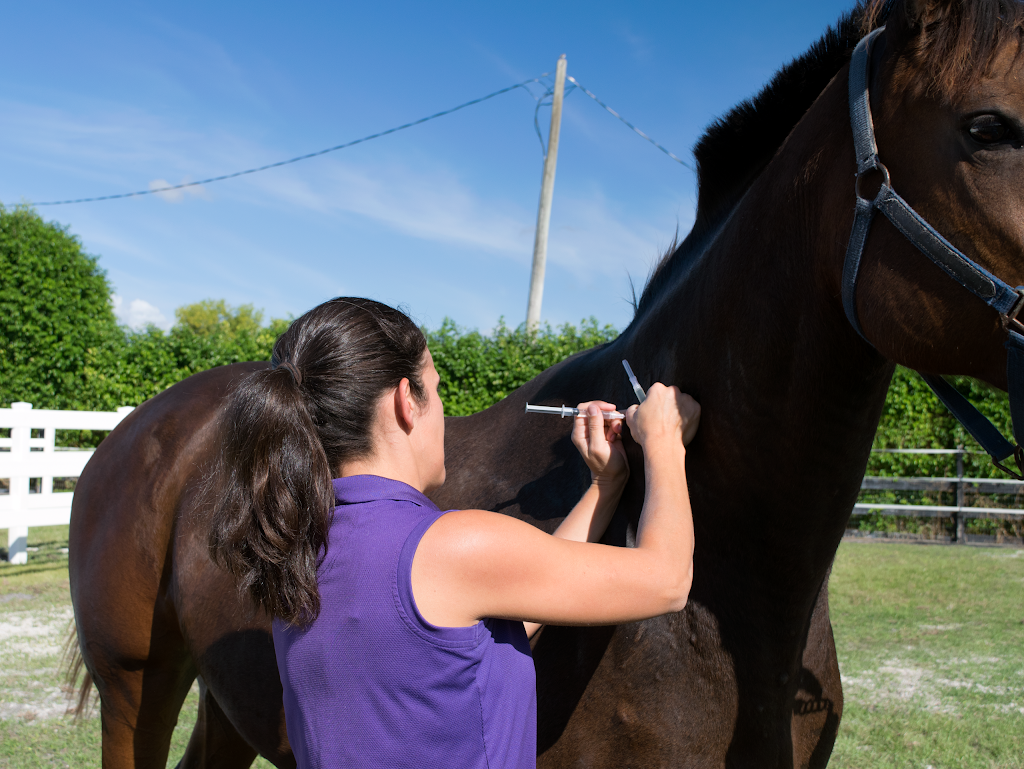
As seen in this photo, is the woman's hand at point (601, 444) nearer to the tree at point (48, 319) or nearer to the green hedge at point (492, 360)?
the green hedge at point (492, 360)

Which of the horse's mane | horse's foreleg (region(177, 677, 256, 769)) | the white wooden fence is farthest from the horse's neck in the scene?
the white wooden fence

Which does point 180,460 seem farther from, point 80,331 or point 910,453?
point 80,331

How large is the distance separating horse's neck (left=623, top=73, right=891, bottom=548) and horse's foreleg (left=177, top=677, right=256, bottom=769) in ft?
8.34

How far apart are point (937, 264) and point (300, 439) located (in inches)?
43.7

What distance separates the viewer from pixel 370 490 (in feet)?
4.23

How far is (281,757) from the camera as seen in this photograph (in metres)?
2.25

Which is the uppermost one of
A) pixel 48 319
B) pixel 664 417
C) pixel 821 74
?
pixel 48 319

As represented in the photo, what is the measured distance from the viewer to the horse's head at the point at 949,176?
1.08 meters

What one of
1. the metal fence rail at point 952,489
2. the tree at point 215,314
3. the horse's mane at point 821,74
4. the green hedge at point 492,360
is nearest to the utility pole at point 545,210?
the green hedge at point 492,360

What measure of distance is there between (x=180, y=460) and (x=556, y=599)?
A: 2185 mm

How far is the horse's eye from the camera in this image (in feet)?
3.57

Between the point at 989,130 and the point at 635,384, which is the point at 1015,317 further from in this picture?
the point at 635,384

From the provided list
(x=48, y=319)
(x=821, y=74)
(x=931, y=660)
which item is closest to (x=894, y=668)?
(x=931, y=660)

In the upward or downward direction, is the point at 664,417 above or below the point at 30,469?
above
